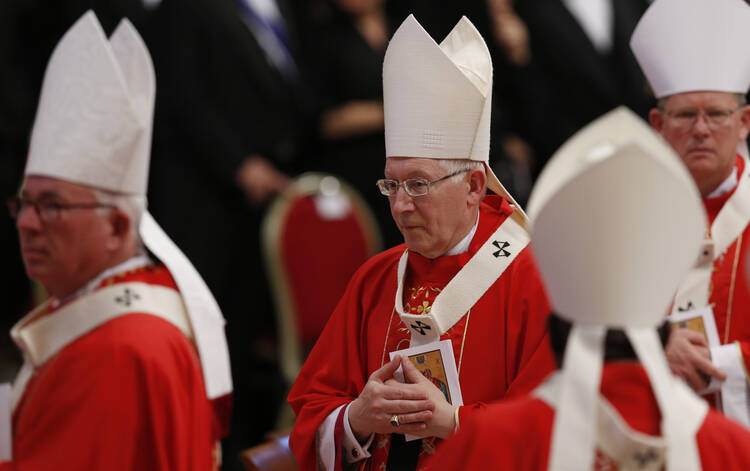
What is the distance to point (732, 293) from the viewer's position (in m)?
3.69

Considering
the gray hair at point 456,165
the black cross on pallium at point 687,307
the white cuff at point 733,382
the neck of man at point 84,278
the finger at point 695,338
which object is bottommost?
the white cuff at point 733,382

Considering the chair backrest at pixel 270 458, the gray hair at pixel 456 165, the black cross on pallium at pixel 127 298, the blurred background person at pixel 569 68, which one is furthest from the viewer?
the blurred background person at pixel 569 68

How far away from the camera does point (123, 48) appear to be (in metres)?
3.95

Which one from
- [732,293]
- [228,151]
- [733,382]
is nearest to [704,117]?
[732,293]

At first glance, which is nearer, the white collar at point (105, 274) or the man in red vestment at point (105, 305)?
the man in red vestment at point (105, 305)

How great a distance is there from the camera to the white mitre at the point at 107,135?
3.75 m

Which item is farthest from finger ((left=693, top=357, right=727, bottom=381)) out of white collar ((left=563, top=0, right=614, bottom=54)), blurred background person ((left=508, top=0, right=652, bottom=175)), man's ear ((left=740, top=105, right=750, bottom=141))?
white collar ((left=563, top=0, right=614, bottom=54))

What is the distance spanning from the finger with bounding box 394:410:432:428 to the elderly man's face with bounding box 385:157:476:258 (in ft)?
1.70

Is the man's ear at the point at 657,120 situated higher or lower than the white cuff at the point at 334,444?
higher

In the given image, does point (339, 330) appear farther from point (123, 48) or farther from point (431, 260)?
point (123, 48)

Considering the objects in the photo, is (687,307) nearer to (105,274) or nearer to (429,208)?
(429,208)

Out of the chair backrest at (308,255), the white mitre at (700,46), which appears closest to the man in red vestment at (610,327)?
the white mitre at (700,46)

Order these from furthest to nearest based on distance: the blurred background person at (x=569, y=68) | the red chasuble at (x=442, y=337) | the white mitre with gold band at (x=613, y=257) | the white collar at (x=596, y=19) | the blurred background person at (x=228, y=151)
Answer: the white collar at (x=596, y=19) < the blurred background person at (x=569, y=68) < the blurred background person at (x=228, y=151) < the red chasuble at (x=442, y=337) < the white mitre with gold band at (x=613, y=257)

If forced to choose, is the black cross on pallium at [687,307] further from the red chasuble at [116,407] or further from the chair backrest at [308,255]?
the chair backrest at [308,255]
